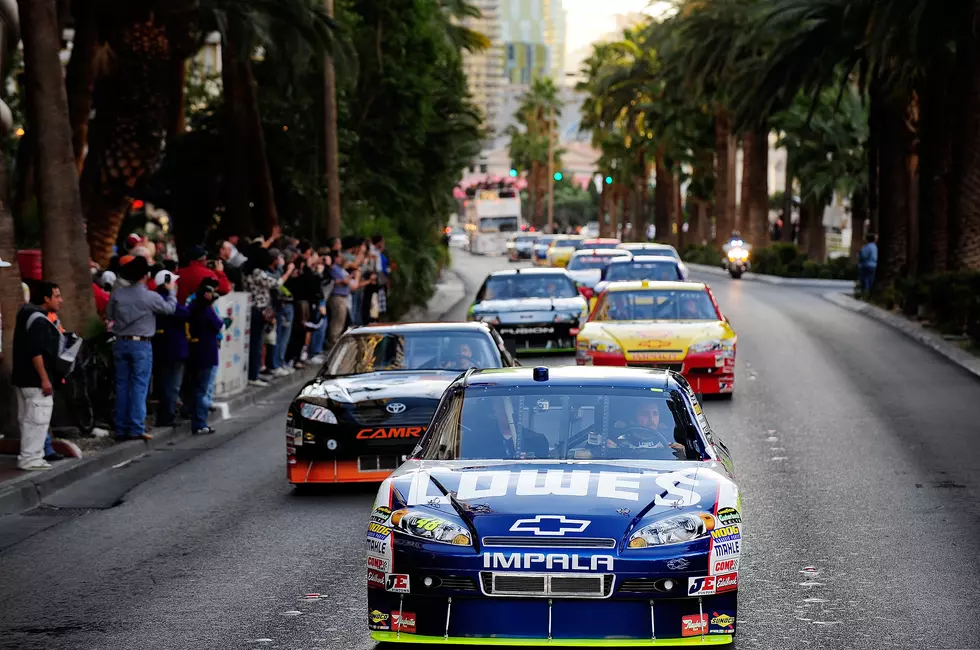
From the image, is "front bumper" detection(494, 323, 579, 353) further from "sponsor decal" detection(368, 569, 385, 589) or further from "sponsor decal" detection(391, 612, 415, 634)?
"sponsor decal" detection(391, 612, 415, 634)

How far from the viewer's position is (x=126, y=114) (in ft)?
97.0

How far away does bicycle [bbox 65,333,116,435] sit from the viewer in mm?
16875

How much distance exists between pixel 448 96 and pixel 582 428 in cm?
3746

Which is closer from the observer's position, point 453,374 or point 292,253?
point 453,374

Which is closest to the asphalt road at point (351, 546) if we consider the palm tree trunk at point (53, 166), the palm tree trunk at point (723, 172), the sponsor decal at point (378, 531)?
the sponsor decal at point (378, 531)

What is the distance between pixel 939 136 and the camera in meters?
36.8

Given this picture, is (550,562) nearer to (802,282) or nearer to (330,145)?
(330,145)

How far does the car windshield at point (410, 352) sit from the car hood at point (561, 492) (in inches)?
237

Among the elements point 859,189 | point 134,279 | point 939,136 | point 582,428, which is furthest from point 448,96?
point 582,428

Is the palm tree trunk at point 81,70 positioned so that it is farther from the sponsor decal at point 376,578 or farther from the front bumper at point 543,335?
the sponsor decal at point 376,578

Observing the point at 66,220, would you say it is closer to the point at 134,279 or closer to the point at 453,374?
the point at 134,279

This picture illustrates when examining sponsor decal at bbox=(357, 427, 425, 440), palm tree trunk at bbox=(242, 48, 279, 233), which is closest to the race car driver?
sponsor decal at bbox=(357, 427, 425, 440)

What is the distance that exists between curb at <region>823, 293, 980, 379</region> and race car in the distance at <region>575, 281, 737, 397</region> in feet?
15.5

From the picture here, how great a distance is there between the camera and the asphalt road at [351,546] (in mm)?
8195
